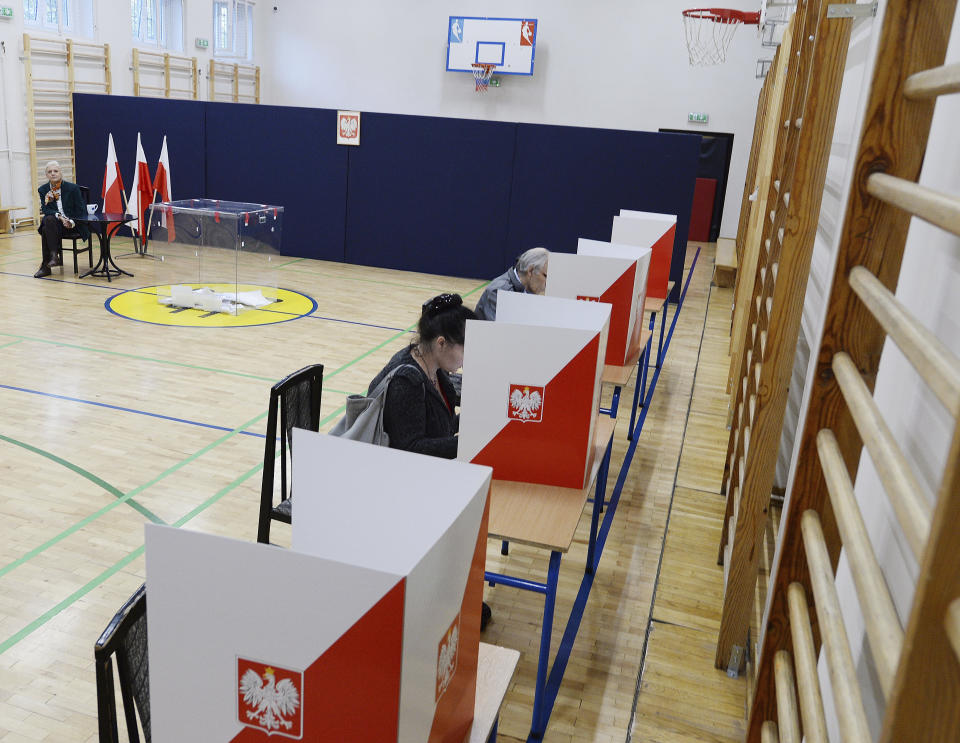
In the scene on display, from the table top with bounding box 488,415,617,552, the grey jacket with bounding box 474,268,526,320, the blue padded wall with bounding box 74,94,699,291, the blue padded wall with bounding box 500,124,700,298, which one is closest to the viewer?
the table top with bounding box 488,415,617,552

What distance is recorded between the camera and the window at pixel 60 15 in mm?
11891

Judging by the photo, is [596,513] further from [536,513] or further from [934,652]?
[934,652]

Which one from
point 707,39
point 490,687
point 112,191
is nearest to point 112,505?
point 490,687

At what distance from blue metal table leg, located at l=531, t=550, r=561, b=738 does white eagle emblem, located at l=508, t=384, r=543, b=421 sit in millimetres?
455

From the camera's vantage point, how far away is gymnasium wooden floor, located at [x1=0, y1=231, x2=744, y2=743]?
2900 mm

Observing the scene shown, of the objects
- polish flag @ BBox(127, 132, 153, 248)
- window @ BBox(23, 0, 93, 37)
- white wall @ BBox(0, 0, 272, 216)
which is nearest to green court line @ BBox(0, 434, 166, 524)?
polish flag @ BBox(127, 132, 153, 248)

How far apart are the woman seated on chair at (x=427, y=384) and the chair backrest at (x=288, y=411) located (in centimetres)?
28

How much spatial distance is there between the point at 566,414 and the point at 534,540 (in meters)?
0.45

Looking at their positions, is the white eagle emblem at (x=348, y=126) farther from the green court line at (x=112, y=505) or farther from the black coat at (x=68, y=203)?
the green court line at (x=112, y=505)

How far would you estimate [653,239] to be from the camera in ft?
19.2

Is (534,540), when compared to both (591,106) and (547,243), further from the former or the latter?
(591,106)

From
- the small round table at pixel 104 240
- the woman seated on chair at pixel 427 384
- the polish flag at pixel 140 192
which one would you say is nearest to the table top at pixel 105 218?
the small round table at pixel 104 240

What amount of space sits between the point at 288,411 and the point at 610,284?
5.88 feet

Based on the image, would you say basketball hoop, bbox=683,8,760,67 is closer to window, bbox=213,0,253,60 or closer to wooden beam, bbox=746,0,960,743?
window, bbox=213,0,253,60
